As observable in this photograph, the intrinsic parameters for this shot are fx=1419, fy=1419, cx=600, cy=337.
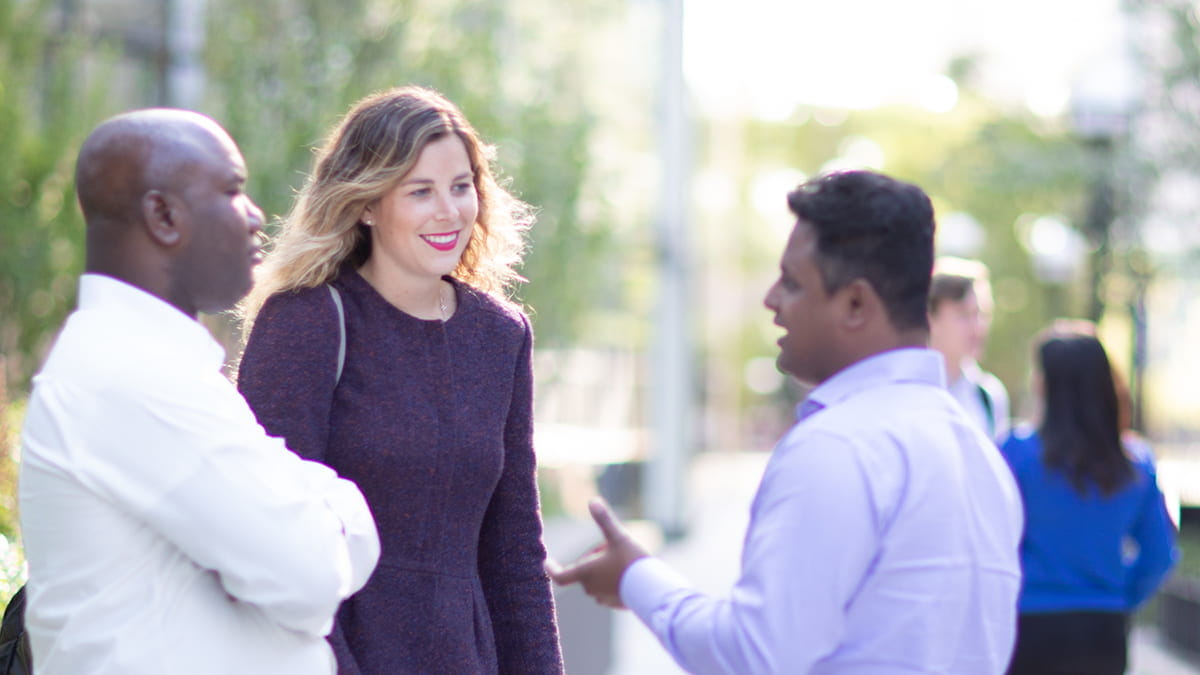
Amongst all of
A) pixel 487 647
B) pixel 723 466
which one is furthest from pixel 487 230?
pixel 723 466

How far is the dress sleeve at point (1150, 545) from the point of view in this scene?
4.61 m

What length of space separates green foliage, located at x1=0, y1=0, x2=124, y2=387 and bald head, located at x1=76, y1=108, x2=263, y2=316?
21.3ft

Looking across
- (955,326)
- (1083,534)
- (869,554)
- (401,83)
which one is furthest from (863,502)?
(401,83)

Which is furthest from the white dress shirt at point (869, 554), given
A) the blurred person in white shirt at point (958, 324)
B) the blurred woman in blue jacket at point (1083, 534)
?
the blurred person in white shirt at point (958, 324)

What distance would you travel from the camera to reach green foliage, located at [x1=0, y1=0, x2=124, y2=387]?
8094mm

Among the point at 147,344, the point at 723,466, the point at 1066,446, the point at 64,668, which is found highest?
the point at 147,344

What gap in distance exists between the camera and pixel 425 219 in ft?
8.97

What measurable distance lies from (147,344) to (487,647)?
43.8 inches

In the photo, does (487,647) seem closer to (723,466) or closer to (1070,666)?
(1070,666)

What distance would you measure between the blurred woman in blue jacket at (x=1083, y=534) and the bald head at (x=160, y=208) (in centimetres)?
328

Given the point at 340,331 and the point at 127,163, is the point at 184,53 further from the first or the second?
A: the point at 127,163

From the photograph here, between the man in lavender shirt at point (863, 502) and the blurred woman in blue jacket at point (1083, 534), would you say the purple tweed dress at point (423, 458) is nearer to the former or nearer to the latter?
the man in lavender shirt at point (863, 502)

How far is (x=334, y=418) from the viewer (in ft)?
8.41

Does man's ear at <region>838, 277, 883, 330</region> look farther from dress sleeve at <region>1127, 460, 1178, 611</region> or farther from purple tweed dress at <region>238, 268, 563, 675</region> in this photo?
dress sleeve at <region>1127, 460, 1178, 611</region>
